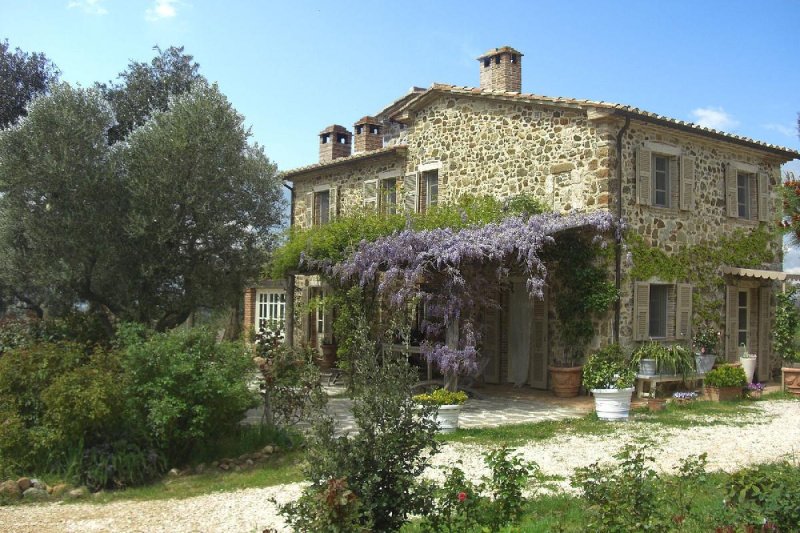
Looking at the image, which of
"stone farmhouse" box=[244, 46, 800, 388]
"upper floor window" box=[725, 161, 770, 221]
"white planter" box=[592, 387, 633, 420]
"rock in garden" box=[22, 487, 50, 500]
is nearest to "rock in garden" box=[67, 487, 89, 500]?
"rock in garden" box=[22, 487, 50, 500]

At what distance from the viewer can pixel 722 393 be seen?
12.7 metres

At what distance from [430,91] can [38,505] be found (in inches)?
448

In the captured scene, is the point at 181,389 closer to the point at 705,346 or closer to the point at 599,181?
the point at 599,181

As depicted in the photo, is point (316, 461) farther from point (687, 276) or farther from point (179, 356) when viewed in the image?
point (687, 276)

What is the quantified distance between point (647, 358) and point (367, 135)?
10.9 meters

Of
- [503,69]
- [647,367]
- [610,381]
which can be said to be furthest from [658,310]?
[503,69]

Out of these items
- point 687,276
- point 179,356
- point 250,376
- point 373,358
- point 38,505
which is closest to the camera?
point 373,358

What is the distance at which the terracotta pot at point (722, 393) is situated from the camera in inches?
500

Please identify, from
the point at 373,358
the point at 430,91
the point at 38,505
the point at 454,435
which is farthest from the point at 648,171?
the point at 38,505

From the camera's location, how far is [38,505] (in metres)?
6.89

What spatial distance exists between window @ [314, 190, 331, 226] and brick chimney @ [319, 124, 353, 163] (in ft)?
5.40

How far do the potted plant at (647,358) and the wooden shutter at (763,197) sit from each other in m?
5.02

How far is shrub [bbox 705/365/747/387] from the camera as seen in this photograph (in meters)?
12.7

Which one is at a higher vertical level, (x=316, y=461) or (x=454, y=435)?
(x=316, y=461)
